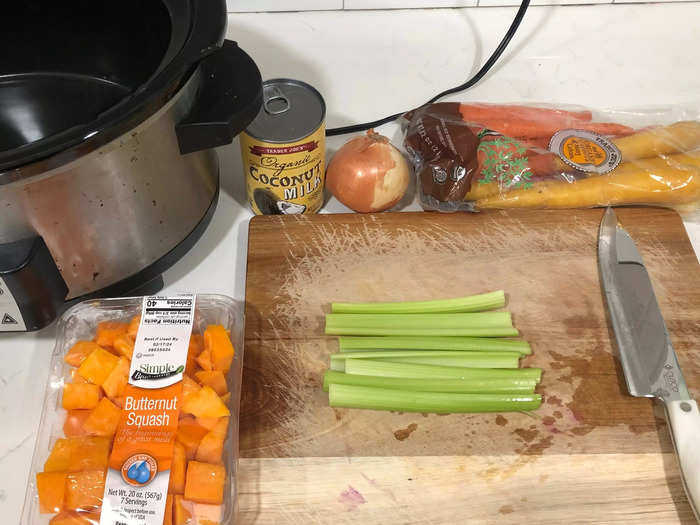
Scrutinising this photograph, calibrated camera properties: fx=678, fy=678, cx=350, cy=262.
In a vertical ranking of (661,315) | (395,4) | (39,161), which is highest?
(39,161)

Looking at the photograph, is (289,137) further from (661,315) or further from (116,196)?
(661,315)

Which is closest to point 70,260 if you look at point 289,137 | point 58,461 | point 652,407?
point 58,461

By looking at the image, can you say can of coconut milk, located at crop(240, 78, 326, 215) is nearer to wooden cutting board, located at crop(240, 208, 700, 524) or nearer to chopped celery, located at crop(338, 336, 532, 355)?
wooden cutting board, located at crop(240, 208, 700, 524)

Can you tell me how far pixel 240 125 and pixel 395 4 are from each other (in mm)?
794

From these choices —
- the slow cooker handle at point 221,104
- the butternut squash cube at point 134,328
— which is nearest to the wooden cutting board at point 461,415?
the butternut squash cube at point 134,328

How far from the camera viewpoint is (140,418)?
0.81 m

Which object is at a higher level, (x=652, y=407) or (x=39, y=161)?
(x=39, y=161)

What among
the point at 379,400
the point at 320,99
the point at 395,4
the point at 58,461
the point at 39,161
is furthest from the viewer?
the point at 395,4

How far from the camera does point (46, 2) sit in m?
0.95

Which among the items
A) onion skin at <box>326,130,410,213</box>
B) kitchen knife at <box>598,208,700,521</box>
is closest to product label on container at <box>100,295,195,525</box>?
onion skin at <box>326,130,410,213</box>

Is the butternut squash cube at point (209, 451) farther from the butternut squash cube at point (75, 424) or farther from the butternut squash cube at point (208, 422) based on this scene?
the butternut squash cube at point (75, 424)

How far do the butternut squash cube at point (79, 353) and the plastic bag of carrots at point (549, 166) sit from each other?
22.2 inches

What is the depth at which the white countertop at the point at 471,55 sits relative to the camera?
1.35 meters

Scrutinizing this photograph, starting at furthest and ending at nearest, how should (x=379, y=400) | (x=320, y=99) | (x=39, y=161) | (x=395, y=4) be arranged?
(x=395, y=4), (x=320, y=99), (x=379, y=400), (x=39, y=161)
